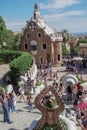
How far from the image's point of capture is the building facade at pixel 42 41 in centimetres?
5478

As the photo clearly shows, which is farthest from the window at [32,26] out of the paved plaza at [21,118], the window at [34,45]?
the paved plaza at [21,118]

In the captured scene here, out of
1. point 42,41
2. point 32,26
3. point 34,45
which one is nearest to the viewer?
point 32,26

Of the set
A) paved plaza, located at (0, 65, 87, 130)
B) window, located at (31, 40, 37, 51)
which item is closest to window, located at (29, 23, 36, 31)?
window, located at (31, 40, 37, 51)

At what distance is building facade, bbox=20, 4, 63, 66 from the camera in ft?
180

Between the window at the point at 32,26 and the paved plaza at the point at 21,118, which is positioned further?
the window at the point at 32,26

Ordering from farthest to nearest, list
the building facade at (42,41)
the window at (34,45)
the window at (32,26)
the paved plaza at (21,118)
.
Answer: the window at (34,45) < the window at (32,26) < the building facade at (42,41) < the paved plaza at (21,118)

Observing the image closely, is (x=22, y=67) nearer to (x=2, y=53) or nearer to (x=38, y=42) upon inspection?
(x=2, y=53)

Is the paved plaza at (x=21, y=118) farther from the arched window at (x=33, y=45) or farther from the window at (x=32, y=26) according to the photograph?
the arched window at (x=33, y=45)

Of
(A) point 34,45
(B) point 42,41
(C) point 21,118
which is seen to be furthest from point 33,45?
(C) point 21,118

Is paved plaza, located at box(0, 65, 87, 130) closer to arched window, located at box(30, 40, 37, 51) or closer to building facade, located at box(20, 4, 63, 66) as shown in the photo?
building facade, located at box(20, 4, 63, 66)

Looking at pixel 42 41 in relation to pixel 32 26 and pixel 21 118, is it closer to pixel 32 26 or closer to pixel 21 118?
pixel 32 26

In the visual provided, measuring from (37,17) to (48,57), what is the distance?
22.9 feet

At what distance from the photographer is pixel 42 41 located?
55.3 metres

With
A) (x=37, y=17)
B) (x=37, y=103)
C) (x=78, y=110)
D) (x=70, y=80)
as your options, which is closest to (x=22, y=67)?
(x=70, y=80)
